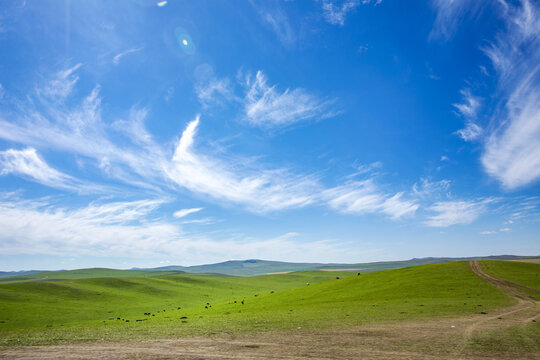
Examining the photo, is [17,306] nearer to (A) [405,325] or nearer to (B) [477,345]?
(A) [405,325]

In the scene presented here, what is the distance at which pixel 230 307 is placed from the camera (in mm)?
46875

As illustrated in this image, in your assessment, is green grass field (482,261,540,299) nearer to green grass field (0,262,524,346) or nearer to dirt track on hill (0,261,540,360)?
green grass field (0,262,524,346)

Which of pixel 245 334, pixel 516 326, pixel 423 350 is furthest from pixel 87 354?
pixel 516 326

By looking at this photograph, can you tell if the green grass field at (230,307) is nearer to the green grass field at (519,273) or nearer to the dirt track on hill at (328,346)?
the dirt track on hill at (328,346)

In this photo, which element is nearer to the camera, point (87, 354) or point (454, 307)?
point (87, 354)

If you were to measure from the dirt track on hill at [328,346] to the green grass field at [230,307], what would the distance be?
10.9 feet

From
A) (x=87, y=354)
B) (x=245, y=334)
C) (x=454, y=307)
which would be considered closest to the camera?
(x=87, y=354)

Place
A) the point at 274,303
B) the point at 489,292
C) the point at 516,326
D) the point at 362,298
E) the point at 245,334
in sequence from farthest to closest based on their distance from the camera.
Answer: the point at 274,303 < the point at 362,298 < the point at 489,292 < the point at 245,334 < the point at 516,326

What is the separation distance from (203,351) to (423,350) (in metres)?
12.7

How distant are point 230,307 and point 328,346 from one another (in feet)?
107

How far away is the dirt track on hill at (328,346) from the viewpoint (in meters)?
15.6

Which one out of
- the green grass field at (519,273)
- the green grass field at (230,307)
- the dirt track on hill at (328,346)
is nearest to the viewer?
the dirt track on hill at (328,346)

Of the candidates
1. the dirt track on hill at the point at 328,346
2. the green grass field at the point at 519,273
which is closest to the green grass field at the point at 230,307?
the dirt track on hill at the point at 328,346

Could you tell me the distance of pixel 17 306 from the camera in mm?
53062
